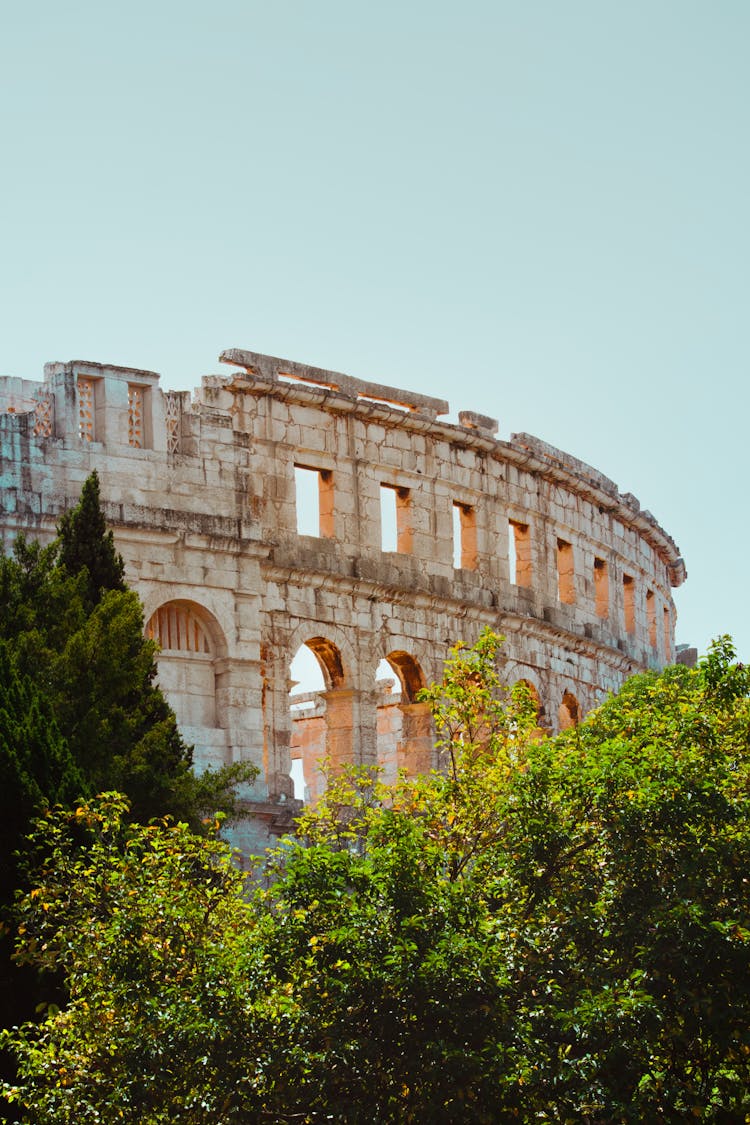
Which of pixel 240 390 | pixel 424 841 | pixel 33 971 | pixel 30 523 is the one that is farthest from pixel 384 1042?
pixel 240 390

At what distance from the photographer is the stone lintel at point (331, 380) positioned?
35.5m

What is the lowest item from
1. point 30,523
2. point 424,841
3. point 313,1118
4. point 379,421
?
point 313,1118

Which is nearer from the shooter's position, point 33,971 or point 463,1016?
point 463,1016

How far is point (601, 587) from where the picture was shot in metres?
44.9

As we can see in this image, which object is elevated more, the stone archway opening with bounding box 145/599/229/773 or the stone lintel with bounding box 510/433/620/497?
the stone lintel with bounding box 510/433/620/497

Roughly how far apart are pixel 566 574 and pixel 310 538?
8.37 m

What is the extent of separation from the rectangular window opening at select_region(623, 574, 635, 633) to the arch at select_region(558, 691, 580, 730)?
3.93m

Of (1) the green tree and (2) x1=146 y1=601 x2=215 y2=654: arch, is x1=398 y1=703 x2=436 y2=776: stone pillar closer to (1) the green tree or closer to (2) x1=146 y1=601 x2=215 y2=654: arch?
(2) x1=146 y1=601 x2=215 y2=654: arch

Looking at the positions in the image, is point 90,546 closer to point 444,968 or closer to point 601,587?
point 444,968

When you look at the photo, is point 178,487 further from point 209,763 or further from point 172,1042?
point 172,1042

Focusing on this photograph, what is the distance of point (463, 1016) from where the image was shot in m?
17.3

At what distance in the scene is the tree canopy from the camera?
17.0m

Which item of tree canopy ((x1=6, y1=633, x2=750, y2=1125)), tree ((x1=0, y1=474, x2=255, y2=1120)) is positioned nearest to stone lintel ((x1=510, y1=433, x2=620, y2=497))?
tree ((x1=0, y1=474, x2=255, y2=1120))

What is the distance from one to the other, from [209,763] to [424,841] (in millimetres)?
13908
